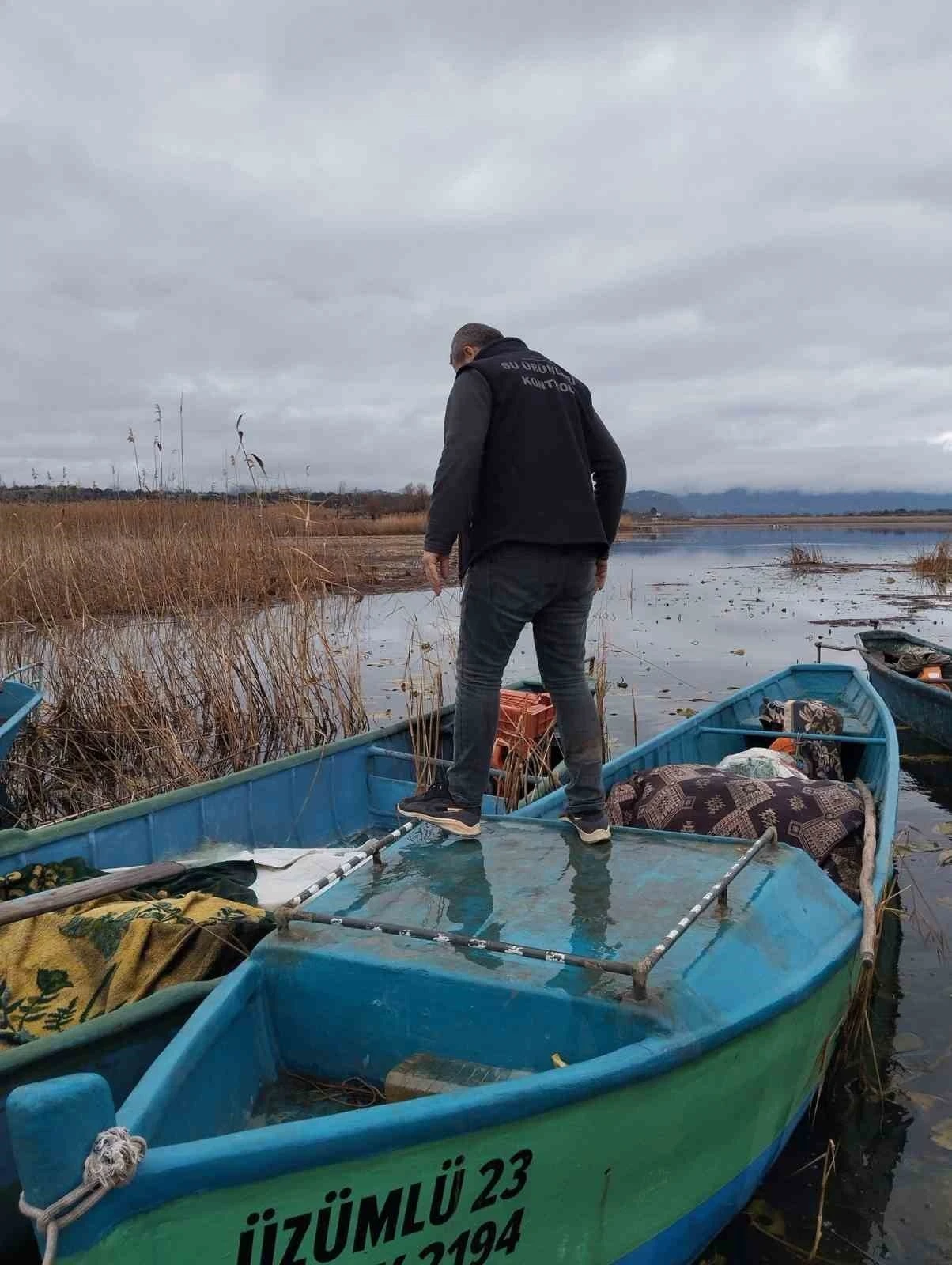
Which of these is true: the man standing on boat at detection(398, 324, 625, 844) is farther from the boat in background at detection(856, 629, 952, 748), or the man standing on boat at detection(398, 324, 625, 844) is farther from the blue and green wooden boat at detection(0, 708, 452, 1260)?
the boat in background at detection(856, 629, 952, 748)

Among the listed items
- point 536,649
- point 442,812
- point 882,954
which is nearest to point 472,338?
point 536,649

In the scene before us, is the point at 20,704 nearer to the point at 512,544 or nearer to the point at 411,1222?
the point at 512,544

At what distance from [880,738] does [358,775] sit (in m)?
3.33

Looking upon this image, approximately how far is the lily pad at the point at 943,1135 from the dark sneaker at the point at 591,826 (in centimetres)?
156

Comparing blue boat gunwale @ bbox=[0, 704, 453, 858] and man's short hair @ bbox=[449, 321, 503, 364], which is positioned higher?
man's short hair @ bbox=[449, 321, 503, 364]

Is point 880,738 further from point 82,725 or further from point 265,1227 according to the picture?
point 82,725

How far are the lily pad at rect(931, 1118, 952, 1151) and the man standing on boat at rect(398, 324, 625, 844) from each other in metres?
1.57

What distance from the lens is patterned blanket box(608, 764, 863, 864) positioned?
387 cm

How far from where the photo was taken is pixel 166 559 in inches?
306

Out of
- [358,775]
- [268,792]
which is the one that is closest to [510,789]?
[358,775]

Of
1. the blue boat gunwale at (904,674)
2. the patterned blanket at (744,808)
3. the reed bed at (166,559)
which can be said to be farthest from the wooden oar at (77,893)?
the blue boat gunwale at (904,674)

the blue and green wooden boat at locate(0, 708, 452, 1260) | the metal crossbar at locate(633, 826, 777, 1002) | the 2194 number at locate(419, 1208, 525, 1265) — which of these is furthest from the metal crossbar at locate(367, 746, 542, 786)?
the 2194 number at locate(419, 1208, 525, 1265)

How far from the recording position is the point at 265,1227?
166cm

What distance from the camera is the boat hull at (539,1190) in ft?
5.27
